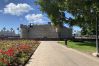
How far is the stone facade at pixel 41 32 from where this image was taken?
126250 mm

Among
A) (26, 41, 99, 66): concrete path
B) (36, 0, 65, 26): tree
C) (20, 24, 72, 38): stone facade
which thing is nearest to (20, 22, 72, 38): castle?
(20, 24, 72, 38): stone facade

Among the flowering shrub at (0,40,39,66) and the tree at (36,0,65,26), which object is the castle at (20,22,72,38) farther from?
the flowering shrub at (0,40,39,66)

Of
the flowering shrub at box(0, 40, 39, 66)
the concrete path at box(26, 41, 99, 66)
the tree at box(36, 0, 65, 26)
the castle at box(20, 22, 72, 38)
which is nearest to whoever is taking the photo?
the flowering shrub at box(0, 40, 39, 66)

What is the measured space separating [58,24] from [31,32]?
65.5 meters

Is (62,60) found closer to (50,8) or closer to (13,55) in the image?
(13,55)

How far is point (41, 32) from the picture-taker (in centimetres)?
12938

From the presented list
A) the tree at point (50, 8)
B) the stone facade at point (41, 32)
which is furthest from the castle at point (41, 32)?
the tree at point (50, 8)

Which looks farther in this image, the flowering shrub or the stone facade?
the stone facade

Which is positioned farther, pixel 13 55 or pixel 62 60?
pixel 62 60

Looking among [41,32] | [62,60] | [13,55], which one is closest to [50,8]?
[62,60]

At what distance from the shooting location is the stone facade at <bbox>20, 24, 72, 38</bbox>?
126250 mm

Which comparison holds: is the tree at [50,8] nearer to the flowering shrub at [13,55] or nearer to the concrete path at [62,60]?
the flowering shrub at [13,55]

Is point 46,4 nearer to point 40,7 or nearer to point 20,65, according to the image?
point 40,7

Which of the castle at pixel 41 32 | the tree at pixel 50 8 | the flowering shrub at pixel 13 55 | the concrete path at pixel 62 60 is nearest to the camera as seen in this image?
the flowering shrub at pixel 13 55
